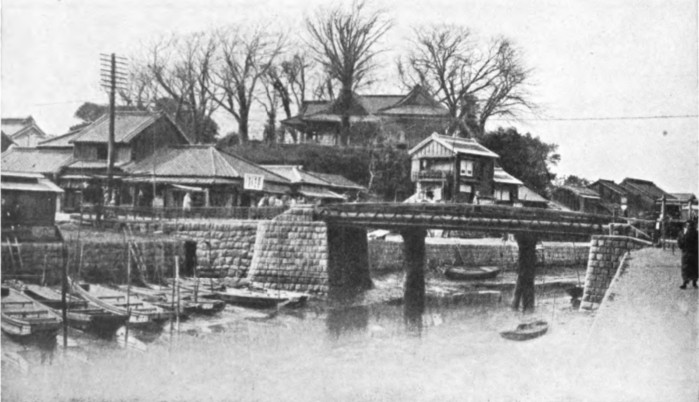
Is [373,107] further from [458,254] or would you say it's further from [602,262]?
[458,254]

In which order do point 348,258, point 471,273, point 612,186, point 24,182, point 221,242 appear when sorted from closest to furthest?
point 24,182
point 612,186
point 221,242
point 348,258
point 471,273

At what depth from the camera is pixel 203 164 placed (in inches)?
436

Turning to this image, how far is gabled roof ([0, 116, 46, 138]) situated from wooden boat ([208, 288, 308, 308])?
366 centimetres

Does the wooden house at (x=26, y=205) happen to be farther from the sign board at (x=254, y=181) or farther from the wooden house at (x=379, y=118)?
the sign board at (x=254, y=181)

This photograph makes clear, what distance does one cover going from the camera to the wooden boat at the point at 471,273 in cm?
1270

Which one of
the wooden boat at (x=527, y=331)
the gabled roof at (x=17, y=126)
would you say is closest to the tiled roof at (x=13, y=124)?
the gabled roof at (x=17, y=126)

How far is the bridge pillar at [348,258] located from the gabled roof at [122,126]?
3.55m

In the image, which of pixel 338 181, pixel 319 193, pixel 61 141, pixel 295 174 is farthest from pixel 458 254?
pixel 61 141

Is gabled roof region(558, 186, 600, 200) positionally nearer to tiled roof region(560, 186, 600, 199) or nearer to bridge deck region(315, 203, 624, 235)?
tiled roof region(560, 186, 600, 199)

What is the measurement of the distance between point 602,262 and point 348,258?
4.61 meters

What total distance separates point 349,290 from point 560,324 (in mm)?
4629

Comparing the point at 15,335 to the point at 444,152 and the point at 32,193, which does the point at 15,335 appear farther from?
the point at 444,152

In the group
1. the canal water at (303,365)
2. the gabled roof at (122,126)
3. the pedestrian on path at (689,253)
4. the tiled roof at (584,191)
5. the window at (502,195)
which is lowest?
the canal water at (303,365)

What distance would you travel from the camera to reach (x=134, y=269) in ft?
33.2
